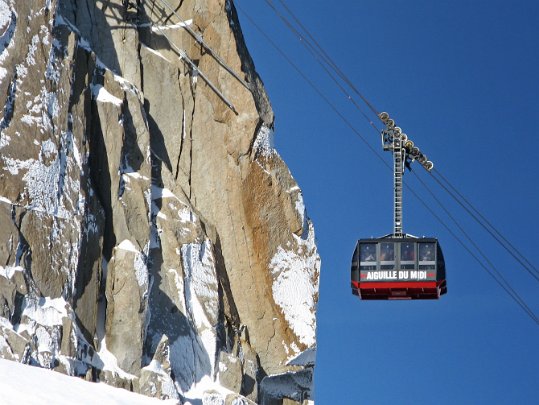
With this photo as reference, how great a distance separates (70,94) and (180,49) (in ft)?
35.2

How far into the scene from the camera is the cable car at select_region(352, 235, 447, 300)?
7812cm

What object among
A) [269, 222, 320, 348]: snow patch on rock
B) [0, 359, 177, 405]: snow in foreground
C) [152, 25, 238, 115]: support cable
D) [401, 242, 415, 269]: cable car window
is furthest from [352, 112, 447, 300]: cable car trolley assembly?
[0, 359, 177, 405]: snow in foreground

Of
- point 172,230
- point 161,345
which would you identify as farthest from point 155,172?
point 161,345

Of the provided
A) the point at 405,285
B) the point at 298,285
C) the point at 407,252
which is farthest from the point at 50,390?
the point at 298,285

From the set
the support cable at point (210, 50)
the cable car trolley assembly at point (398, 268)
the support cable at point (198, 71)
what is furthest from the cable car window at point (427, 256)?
the support cable at point (210, 50)

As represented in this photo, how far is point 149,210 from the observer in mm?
79250

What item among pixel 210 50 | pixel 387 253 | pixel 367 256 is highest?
pixel 210 50

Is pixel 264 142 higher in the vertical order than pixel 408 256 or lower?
higher

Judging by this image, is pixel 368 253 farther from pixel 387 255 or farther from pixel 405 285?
pixel 405 285

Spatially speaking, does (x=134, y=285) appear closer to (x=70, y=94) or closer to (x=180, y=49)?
(x=70, y=94)

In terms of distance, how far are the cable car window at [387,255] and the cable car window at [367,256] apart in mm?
304

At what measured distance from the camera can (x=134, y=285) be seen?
75.7m

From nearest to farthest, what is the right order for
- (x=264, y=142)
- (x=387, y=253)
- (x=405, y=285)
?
(x=405, y=285) < (x=387, y=253) < (x=264, y=142)

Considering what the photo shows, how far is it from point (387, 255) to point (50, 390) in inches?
832
